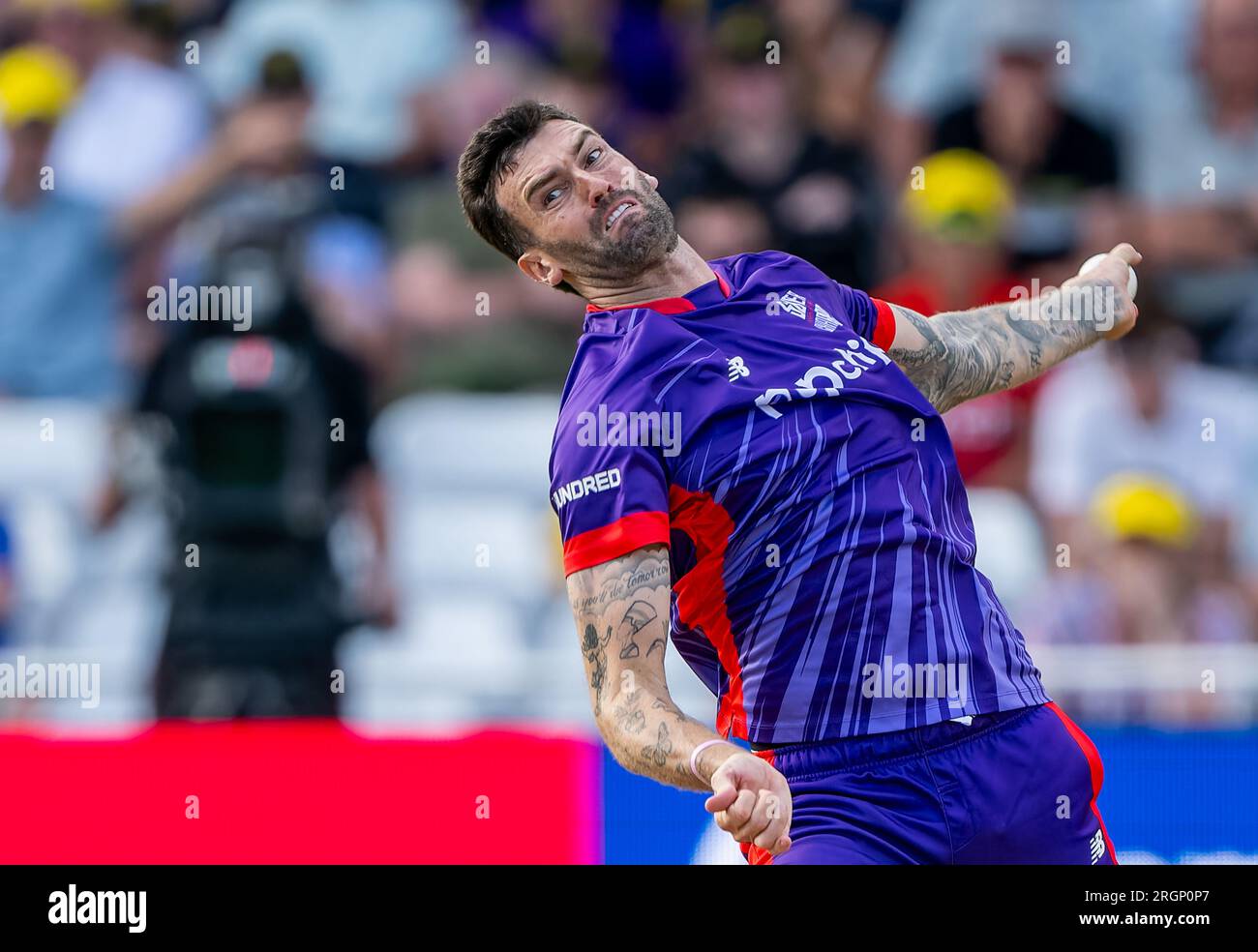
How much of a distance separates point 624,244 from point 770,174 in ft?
17.9

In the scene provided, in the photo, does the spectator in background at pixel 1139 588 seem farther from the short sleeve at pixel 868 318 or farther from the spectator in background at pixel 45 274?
the spectator in background at pixel 45 274

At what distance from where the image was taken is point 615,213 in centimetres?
437

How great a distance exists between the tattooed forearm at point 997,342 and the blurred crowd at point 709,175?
4.08 metres

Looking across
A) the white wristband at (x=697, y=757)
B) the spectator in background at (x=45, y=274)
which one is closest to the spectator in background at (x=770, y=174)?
the spectator in background at (x=45, y=274)

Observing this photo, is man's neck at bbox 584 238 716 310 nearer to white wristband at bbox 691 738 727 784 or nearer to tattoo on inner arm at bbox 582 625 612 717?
tattoo on inner arm at bbox 582 625 612 717

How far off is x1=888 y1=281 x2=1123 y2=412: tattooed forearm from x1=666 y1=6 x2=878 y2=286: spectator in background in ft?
14.9

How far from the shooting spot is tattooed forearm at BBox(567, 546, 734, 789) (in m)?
3.86

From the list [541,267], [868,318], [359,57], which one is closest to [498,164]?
[541,267]

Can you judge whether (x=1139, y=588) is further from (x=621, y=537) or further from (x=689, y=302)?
(x=621, y=537)

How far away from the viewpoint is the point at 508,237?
4570mm

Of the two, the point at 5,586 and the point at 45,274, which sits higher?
the point at 45,274

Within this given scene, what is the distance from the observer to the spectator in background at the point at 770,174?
9453mm

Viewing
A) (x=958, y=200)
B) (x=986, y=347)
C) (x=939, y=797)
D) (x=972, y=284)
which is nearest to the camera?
(x=939, y=797)
